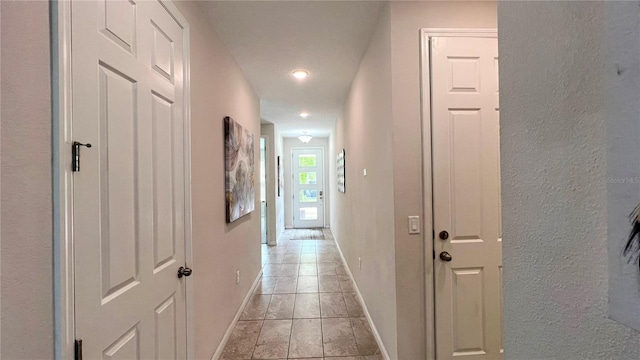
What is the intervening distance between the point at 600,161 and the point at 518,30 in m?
0.38

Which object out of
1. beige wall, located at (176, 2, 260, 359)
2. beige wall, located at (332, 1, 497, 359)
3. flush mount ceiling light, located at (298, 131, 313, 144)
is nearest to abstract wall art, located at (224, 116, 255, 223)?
beige wall, located at (176, 2, 260, 359)

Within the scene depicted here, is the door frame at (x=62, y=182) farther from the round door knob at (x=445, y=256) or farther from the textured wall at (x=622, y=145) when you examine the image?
the round door knob at (x=445, y=256)

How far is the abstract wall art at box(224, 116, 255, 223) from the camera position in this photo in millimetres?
2287

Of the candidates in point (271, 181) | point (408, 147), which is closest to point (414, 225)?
point (408, 147)

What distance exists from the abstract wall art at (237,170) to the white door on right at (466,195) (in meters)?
1.62

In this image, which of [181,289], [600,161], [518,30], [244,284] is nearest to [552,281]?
[600,161]

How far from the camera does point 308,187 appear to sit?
7500 mm

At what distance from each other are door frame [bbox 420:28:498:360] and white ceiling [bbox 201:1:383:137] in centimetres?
47

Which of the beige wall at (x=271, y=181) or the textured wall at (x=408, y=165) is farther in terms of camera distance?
the beige wall at (x=271, y=181)

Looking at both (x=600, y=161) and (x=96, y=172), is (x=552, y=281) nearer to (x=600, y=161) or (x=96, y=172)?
(x=600, y=161)

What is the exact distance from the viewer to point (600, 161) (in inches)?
18.2

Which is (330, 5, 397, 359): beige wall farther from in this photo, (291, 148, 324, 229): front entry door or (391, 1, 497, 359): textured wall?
(291, 148, 324, 229): front entry door

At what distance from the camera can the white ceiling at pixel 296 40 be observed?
1.85 meters

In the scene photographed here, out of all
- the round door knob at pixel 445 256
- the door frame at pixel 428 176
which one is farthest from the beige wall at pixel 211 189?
the round door knob at pixel 445 256
